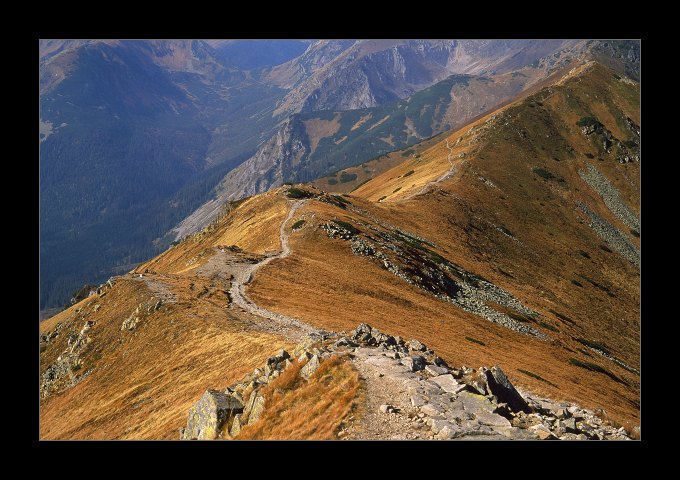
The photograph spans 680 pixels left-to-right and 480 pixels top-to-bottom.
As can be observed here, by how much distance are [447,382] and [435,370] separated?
5.90 feet

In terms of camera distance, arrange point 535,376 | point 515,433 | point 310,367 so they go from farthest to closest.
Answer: point 535,376 → point 310,367 → point 515,433

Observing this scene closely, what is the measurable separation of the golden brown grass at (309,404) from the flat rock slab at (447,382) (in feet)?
13.0

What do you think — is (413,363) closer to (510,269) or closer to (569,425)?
(569,425)

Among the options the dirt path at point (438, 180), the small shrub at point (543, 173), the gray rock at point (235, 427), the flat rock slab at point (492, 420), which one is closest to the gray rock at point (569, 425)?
the flat rock slab at point (492, 420)

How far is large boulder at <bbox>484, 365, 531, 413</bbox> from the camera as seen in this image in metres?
22.9

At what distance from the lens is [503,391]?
23.5m

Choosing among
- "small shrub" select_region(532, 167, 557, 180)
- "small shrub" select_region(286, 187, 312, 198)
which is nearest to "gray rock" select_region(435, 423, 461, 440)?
"small shrub" select_region(286, 187, 312, 198)

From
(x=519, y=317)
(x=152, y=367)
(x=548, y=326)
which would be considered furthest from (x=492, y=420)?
(x=548, y=326)

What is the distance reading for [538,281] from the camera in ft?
291

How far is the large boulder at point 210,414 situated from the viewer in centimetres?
2320

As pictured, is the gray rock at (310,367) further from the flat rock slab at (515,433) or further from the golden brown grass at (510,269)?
the golden brown grass at (510,269)

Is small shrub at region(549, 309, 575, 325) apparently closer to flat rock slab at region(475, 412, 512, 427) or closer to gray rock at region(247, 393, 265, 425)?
flat rock slab at region(475, 412, 512, 427)
